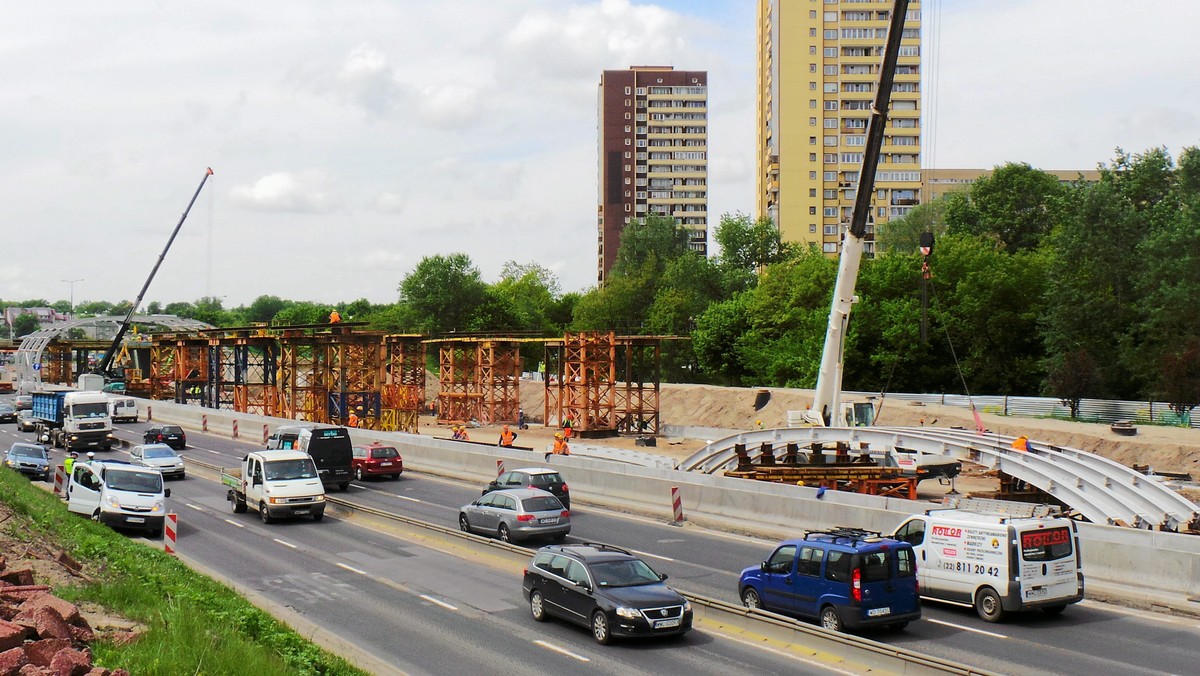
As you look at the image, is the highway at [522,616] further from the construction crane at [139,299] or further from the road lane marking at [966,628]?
the construction crane at [139,299]

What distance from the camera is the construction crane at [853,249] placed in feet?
108

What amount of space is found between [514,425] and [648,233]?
2279 inches

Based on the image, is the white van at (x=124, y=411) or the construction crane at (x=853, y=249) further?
the white van at (x=124, y=411)

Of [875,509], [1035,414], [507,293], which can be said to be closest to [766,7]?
[507,293]

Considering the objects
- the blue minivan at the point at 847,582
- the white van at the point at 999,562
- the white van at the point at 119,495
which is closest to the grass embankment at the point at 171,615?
the white van at the point at 119,495

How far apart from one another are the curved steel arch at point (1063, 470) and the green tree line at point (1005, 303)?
545 inches

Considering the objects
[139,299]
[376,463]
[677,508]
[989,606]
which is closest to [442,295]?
[139,299]

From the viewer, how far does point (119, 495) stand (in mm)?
25922

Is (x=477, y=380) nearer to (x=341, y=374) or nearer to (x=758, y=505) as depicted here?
(x=341, y=374)

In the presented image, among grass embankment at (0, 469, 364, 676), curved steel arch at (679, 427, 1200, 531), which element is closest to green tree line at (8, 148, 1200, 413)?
curved steel arch at (679, 427, 1200, 531)

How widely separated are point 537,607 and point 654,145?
14084 cm

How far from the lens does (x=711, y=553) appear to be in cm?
2420

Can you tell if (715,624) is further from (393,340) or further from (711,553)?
(393,340)

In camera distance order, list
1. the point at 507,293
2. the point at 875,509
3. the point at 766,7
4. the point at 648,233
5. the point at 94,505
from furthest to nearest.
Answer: the point at 507,293 < the point at 648,233 < the point at 766,7 < the point at 94,505 < the point at 875,509
